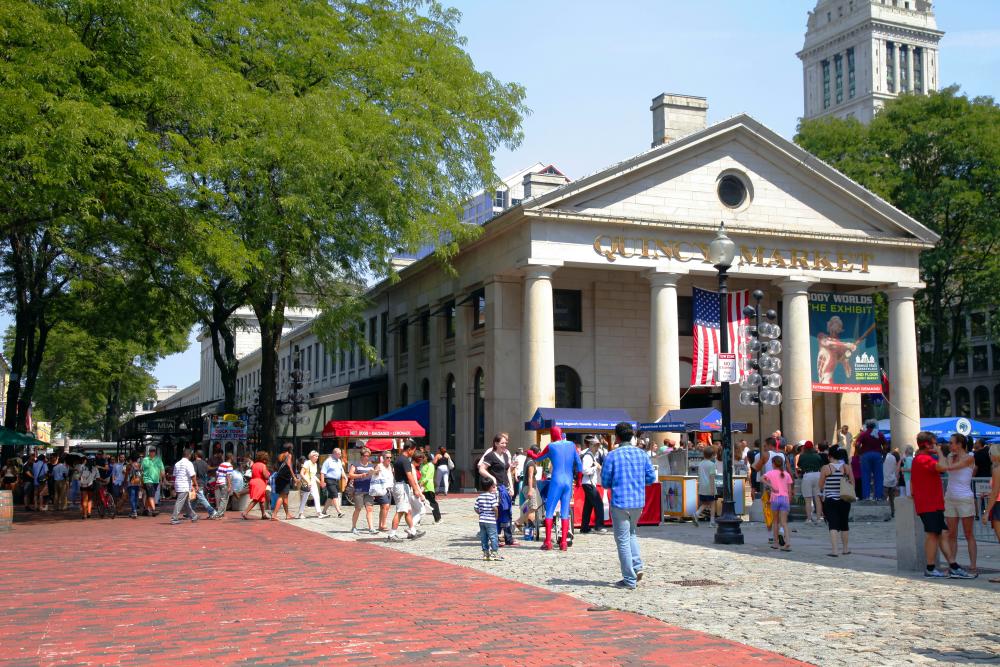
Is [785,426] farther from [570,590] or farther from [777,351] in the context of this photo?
[570,590]

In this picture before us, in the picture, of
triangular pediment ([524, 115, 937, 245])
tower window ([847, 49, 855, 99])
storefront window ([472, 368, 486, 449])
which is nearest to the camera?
triangular pediment ([524, 115, 937, 245])

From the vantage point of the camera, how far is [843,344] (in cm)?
4147

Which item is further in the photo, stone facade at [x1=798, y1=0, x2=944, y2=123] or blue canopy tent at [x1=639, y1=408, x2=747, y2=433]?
stone facade at [x1=798, y1=0, x2=944, y2=123]

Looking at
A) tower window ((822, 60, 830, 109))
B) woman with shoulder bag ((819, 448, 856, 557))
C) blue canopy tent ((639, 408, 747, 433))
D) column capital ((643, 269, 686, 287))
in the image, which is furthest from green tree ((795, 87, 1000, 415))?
tower window ((822, 60, 830, 109))

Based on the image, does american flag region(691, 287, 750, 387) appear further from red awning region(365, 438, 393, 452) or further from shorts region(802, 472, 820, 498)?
shorts region(802, 472, 820, 498)

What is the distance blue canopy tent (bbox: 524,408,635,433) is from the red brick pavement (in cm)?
1749

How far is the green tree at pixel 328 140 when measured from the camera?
26.5m

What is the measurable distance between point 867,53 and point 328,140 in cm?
13343

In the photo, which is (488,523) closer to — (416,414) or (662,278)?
(662,278)

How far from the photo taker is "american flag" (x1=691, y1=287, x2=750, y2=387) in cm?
3528

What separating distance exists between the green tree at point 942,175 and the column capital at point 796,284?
344 inches

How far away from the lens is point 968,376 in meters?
78.8

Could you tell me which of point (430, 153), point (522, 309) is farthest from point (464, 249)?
point (430, 153)

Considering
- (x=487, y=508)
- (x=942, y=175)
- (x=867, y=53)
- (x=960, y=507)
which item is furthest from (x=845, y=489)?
(x=867, y=53)
